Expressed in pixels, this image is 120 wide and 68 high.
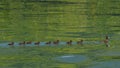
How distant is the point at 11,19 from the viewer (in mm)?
48250

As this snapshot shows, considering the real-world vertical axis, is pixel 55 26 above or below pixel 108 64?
above

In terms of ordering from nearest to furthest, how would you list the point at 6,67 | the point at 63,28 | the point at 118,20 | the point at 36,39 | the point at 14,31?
1. the point at 6,67
2. the point at 36,39
3. the point at 14,31
4. the point at 63,28
5. the point at 118,20

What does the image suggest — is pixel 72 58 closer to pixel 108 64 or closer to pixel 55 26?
pixel 108 64

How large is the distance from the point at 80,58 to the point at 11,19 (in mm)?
22054

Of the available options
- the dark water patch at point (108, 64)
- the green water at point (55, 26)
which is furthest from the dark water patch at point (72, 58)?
the green water at point (55, 26)

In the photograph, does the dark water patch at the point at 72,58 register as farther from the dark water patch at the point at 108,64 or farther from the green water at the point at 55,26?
the green water at the point at 55,26

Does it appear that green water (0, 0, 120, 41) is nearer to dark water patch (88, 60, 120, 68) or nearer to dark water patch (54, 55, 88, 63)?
dark water patch (54, 55, 88, 63)

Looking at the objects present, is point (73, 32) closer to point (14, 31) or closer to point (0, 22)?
point (14, 31)

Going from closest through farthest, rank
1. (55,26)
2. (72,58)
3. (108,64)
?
(108,64)
(72,58)
(55,26)

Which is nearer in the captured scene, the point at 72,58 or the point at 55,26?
the point at 72,58

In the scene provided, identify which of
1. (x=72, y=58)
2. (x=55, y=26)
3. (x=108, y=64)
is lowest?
(x=108, y=64)

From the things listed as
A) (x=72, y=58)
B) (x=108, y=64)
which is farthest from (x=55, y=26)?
(x=108, y=64)

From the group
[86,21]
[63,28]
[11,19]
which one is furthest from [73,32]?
[11,19]

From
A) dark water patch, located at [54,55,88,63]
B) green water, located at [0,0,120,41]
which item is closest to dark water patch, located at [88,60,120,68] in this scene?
dark water patch, located at [54,55,88,63]
